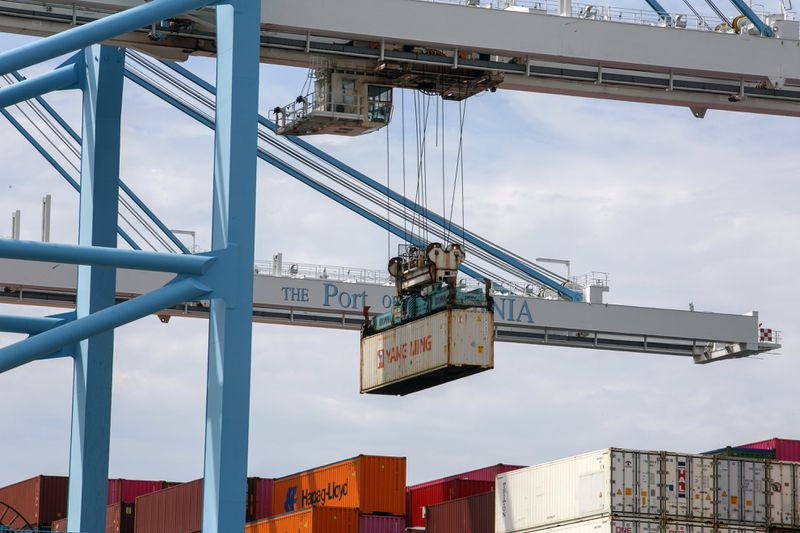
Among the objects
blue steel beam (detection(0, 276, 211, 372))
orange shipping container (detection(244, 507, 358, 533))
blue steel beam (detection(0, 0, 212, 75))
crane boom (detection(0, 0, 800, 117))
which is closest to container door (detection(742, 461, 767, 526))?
crane boom (detection(0, 0, 800, 117))

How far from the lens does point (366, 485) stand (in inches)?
1388

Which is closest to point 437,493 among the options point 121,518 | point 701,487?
point 701,487

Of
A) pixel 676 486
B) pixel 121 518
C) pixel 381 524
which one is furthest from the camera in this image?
pixel 121 518

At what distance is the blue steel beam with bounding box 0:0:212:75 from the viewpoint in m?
21.2

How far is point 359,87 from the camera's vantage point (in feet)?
106

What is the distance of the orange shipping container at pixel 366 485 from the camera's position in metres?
35.2

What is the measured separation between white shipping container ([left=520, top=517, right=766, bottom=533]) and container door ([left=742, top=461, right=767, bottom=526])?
0.28m

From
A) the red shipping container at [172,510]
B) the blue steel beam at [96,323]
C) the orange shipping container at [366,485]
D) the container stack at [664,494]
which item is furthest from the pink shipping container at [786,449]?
the blue steel beam at [96,323]

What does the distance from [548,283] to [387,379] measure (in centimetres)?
1752

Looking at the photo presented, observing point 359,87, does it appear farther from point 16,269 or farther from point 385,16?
point 16,269

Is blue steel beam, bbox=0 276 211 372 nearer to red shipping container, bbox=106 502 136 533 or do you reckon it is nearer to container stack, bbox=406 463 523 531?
container stack, bbox=406 463 523 531

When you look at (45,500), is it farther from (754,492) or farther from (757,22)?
(757,22)

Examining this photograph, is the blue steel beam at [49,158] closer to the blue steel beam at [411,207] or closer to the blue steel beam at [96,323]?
the blue steel beam at [411,207]

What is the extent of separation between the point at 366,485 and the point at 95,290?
11.8 metres
